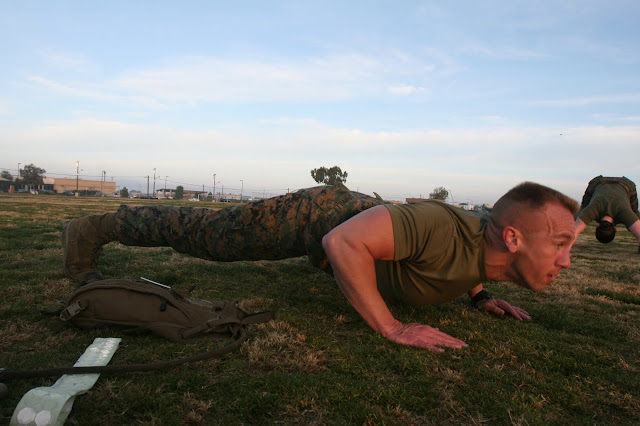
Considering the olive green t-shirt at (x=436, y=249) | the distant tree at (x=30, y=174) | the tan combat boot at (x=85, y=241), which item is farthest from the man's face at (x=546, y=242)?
the distant tree at (x=30, y=174)

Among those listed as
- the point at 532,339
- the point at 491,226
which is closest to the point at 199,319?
the point at 491,226

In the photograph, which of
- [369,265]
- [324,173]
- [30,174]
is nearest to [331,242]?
[369,265]

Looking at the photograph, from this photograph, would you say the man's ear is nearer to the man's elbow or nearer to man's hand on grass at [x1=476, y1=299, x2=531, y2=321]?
the man's elbow

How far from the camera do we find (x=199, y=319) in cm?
270

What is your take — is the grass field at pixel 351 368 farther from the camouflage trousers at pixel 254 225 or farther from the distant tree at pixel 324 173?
the distant tree at pixel 324 173

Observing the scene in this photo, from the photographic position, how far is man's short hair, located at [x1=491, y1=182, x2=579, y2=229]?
241 cm

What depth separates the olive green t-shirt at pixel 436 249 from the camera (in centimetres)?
248

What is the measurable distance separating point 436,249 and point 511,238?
0.44 metres

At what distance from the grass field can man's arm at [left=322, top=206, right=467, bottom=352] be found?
0.11 m

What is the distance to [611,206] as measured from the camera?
6.39 m

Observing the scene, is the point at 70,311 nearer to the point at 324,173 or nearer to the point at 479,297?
the point at 479,297

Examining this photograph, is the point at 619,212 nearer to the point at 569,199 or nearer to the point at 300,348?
the point at 569,199

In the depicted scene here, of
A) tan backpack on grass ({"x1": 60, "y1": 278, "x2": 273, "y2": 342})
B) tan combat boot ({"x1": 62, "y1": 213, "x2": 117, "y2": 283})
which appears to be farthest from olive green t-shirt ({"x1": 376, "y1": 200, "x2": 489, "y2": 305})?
tan combat boot ({"x1": 62, "y1": 213, "x2": 117, "y2": 283})

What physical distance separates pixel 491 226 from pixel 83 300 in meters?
2.66
